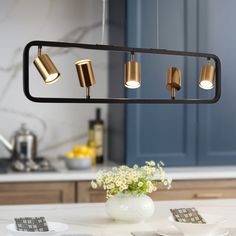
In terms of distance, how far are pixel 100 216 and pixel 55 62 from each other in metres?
2.01

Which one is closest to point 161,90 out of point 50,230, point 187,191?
point 187,191

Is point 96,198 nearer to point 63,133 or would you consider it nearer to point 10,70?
point 63,133

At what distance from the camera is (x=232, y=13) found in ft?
13.8

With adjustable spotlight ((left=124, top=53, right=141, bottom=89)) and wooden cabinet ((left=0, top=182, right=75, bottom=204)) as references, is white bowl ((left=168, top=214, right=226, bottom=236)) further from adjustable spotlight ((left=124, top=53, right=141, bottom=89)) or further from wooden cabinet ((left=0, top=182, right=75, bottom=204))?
wooden cabinet ((left=0, top=182, right=75, bottom=204))

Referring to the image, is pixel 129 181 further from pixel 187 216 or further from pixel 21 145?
pixel 21 145

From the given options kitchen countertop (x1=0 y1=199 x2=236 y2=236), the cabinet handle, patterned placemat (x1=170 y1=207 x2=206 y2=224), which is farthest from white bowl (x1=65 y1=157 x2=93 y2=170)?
patterned placemat (x1=170 y1=207 x2=206 y2=224)

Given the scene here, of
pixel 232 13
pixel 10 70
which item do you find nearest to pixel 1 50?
pixel 10 70

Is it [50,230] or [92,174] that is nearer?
[50,230]

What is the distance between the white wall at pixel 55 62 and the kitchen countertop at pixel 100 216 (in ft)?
5.46

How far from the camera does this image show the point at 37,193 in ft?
12.5

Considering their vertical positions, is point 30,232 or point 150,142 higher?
point 150,142

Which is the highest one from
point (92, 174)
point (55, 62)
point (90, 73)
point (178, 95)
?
point (55, 62)

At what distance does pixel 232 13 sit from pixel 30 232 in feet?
8.40

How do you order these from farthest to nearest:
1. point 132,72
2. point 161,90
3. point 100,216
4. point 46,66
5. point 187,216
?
point 161,90 → point 100,216 → point 187,216 → point 132,72 → point 46,66
